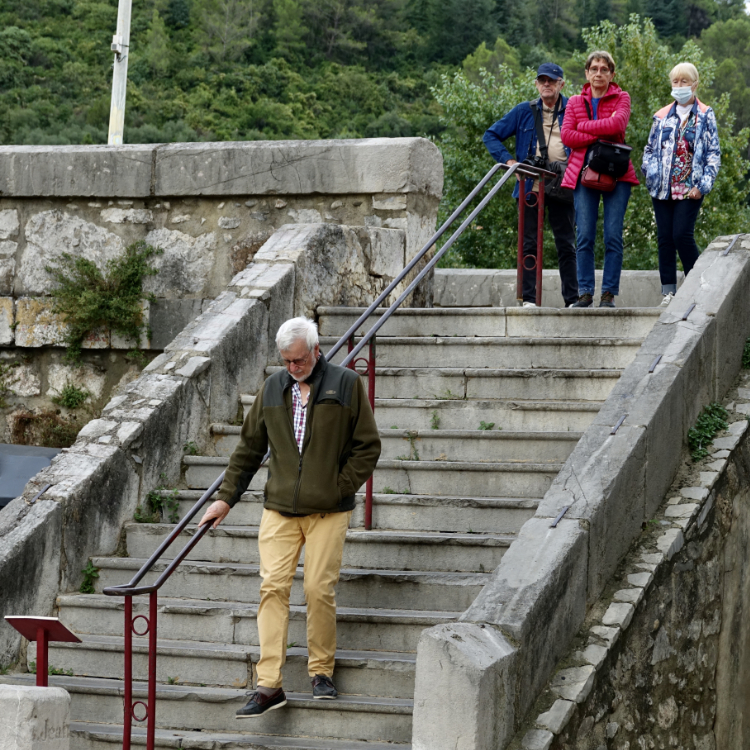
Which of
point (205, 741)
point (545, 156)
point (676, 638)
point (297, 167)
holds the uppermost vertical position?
point (545, 156)

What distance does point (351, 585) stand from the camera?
4.70 meters

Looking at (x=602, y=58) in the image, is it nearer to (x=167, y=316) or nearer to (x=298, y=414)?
(x=167, y=316)

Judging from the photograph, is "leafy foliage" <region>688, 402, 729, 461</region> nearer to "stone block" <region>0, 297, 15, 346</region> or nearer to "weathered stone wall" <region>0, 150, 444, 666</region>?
"weathered stone wall" <region>0, 150, 444, 666</region>

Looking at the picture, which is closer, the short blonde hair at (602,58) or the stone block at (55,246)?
the short blonde hair at (602,58)

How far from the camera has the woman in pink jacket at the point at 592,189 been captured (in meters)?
6.57

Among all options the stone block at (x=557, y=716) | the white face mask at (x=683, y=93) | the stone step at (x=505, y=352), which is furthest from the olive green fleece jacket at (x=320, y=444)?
the white face mask at (x=683, y=93)

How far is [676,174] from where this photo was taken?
6.46m

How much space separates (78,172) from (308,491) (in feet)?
14.0

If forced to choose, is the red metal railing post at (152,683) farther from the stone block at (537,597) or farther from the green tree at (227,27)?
the green tree at (227,27)

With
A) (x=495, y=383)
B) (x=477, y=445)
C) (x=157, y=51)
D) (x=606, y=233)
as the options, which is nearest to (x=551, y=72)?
(x=606, y=233)

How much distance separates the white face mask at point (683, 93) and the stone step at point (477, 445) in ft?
7.65

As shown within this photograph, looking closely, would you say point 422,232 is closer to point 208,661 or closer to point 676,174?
point 676,174

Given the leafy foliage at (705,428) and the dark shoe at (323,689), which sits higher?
the leafy foliage at (705,428)

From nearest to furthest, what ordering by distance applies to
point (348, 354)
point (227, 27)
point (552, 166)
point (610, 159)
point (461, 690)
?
1. point (461, 690)
2. point (348, 354)
3. point (610, 159)
4. point (552, 166)
5. point (227, 27)
